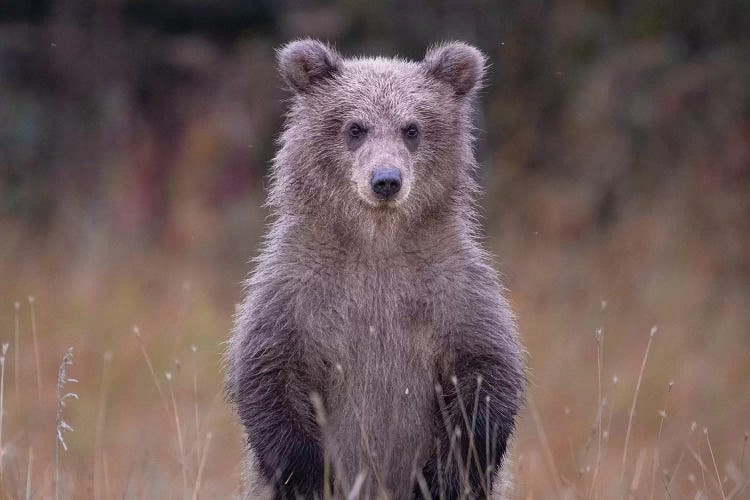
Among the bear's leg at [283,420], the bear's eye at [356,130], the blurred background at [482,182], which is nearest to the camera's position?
the bear's leg at [283,420]

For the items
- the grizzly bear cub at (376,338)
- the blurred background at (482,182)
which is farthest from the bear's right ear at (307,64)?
the blurred background at (482,182)

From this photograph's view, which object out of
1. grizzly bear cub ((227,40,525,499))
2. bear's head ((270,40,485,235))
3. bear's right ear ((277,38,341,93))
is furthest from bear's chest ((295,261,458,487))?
bear's right ear ((277,38,341,93))

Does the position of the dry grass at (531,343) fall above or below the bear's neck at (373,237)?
below

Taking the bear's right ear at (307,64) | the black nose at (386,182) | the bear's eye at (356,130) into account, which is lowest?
the black nose at (386,182)

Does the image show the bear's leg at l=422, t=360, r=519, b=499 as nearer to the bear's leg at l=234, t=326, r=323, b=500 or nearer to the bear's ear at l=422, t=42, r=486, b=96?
the bear's leg at l=234, t=326, r=323, b=500

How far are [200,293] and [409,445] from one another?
5966 mm

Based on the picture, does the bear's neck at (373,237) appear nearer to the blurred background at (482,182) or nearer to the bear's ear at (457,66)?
the bear's ear at (457,66)

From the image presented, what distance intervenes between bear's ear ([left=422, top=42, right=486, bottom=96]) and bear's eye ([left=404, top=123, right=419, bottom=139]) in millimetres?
400

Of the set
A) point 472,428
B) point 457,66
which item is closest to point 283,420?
point 472,428

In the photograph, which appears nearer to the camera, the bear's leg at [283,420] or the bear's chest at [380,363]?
the bear's leg at [283,420]

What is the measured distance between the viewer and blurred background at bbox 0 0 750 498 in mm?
11625

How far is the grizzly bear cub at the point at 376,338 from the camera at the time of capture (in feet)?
19.8

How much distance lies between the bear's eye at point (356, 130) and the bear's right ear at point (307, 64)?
40 cm

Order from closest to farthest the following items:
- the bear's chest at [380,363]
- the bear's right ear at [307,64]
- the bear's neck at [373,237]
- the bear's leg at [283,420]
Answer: the bear's leg at [283,420], the bear's chest at [380,363], the bear's neck at [373,237], the bear's right ear at [307,64]
